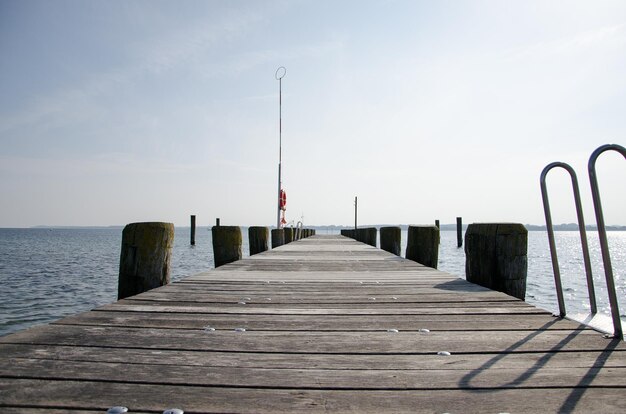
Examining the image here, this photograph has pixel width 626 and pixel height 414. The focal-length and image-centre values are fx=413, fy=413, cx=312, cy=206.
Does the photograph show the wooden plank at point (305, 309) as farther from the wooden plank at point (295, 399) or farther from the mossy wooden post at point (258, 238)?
the mossy wooden post at point (258, 238)

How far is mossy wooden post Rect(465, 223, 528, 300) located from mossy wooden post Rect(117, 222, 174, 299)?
299 cm

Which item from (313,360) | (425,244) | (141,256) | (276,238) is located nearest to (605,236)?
(313,360)

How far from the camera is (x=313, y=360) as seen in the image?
6.16 feet

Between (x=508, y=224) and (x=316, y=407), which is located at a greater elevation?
(x=508, y=224)

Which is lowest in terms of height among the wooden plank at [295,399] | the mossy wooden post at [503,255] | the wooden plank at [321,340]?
the wooden plank at [295,399]

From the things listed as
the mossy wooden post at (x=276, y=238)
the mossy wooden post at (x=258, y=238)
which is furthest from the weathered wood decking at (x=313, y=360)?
the mossy wooden post at (x=276, y=238)

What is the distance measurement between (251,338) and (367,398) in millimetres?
910

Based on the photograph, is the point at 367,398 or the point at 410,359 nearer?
the point at 367,398

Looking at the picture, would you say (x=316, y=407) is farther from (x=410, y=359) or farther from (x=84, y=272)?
(x=84, y=272)

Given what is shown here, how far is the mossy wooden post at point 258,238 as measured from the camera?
10.1 metres

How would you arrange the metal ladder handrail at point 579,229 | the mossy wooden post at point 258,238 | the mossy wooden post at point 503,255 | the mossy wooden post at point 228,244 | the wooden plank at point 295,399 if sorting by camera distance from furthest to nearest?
the mossy wooden post at point 258,238, the mossy wooden post at point 228,244, the mossy wooden post at point 503,255, the metal ladder handrail at point 579,229, the wooden plank at point 295,399

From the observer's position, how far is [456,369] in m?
1.77

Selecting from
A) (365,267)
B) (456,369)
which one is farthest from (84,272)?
(456,369)

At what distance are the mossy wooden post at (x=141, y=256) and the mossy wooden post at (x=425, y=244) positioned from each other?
4328 millimetres
